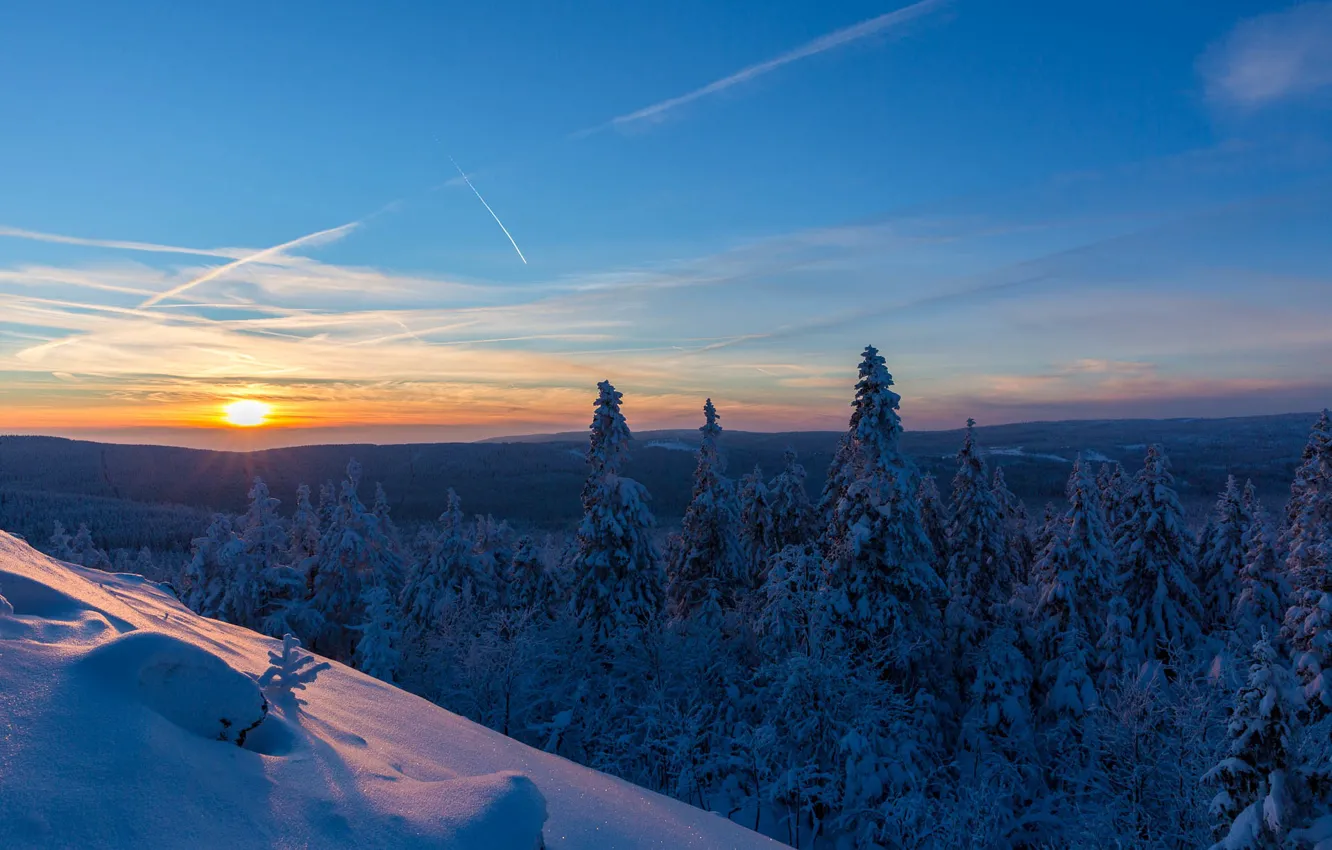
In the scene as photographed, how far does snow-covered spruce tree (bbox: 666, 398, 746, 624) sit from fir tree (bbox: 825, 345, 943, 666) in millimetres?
9638

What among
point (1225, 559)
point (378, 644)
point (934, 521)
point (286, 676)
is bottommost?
point (378, 644)

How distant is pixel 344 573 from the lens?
33.0 m

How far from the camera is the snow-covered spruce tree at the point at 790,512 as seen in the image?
119ft

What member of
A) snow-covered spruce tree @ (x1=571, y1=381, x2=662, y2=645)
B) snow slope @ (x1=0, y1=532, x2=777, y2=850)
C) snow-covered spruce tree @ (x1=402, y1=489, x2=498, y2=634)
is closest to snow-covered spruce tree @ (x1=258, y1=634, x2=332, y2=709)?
snow slope @ (x1=0, y1=532, x2=777, y2=850)

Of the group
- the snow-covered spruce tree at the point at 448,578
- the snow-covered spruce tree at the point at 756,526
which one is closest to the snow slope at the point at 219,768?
the snow-covered spruce tree at the point at 756,526

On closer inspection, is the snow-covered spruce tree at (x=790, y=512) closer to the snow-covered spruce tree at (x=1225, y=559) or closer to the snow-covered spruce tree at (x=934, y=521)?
the snow-covered spruce tree at (x=934, y=521)

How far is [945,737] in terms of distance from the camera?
1127 inches

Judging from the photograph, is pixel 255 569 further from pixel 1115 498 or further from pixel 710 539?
pixel 1115 498

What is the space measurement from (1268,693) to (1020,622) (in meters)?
19.6

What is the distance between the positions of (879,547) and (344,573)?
24.7 meters

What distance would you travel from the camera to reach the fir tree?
22.9 m

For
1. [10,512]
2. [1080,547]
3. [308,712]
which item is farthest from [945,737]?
[10,512]

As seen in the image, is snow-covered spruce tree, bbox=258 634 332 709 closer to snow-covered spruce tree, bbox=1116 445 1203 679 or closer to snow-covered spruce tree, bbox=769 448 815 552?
snow-covered spruce tree, bbox=769 448 815 552

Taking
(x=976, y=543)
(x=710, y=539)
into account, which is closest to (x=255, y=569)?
(x=710, y=539)
